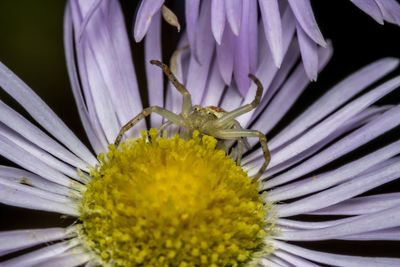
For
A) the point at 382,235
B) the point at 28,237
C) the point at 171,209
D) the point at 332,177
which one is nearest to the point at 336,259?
the point at 382,235

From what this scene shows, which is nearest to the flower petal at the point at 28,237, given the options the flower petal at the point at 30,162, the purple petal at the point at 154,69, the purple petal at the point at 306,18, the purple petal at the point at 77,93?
the flower petal at the point at 30,162

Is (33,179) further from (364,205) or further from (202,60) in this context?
(364,205)

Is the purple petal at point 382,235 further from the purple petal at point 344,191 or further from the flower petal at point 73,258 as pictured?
the flower petal at point 73,258

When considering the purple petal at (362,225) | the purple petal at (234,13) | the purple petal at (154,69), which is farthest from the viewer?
the purple petal at (154,69)

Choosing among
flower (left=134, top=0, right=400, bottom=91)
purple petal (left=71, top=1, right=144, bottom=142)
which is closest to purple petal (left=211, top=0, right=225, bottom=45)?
flower (left=134, top=0, right=400, bottom=91)

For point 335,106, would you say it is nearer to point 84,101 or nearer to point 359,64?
point 359,64
